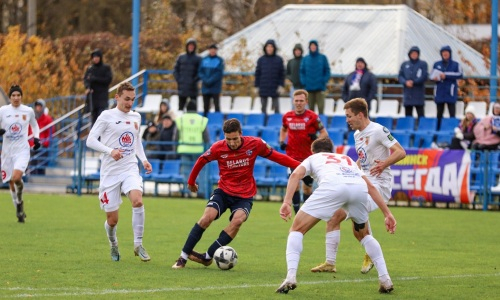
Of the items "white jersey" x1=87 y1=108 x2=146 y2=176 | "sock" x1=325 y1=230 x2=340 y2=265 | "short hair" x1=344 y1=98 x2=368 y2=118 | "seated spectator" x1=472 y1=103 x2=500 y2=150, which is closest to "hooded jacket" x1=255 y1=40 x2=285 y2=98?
"seated spectator" x1=472 y1=103 x2=500 y2=150

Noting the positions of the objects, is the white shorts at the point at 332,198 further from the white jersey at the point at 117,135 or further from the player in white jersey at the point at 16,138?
the player in white jersey at the point at 16,138

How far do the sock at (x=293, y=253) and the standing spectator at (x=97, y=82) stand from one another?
17.4 m

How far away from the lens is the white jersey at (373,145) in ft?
41.2

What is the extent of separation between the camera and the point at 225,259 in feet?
42.0

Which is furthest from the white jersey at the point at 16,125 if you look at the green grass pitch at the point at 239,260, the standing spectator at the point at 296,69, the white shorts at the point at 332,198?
the standing spectator at the point at 296,69

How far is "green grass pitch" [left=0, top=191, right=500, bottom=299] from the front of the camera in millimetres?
11109

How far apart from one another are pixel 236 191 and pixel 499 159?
12.5m

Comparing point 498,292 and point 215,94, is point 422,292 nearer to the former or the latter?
point 498,292

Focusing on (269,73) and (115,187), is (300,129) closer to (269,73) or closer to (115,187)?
(115,187)

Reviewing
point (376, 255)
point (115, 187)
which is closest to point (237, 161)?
point (115, 187)

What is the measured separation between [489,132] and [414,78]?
2.58m

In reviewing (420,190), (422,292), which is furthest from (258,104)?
(422,292)

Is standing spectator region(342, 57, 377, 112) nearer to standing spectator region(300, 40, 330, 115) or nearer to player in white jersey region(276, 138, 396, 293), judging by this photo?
standing spectator region(300, 40, 330, 115)

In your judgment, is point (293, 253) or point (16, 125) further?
point (16, 125)
